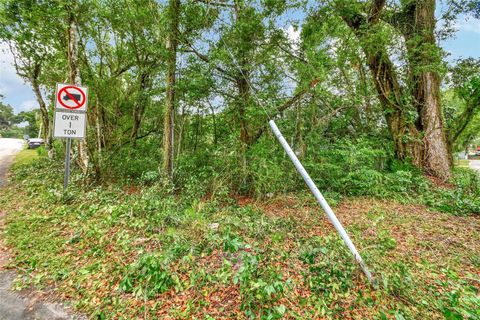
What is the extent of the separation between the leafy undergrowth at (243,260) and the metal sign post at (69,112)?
1.46 metres

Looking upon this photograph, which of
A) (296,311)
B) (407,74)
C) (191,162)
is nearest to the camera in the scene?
(296,311)

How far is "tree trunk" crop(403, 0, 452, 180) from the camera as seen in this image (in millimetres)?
6539

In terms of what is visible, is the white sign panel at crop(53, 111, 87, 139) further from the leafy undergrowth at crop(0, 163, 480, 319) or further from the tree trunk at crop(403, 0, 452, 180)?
the tree trunk at crop(403, 0, 452, 180)

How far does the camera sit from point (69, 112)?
471 centimetres

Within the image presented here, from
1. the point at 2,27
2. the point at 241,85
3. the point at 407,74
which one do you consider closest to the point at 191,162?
the point at 241,85

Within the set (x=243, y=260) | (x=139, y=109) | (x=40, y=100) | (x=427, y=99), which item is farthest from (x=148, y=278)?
(x=40, y=100)

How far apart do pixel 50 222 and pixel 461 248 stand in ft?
20.9

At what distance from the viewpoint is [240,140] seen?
5543 mm

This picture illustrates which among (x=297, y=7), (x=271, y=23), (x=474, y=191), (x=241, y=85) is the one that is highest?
(x=297, y=7)

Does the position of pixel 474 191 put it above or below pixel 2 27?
below

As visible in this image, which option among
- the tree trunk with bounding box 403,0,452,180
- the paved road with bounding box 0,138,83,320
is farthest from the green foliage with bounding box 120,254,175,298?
the tree trunk with bounding box 403,0,452,180

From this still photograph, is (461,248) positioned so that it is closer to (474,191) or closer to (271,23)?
(474,191)

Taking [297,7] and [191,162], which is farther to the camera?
[191,162]

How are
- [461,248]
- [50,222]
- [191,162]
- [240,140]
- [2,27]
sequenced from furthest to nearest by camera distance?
[2,27]
[191,162]
[240,140]
[50,222]
[461,248]
